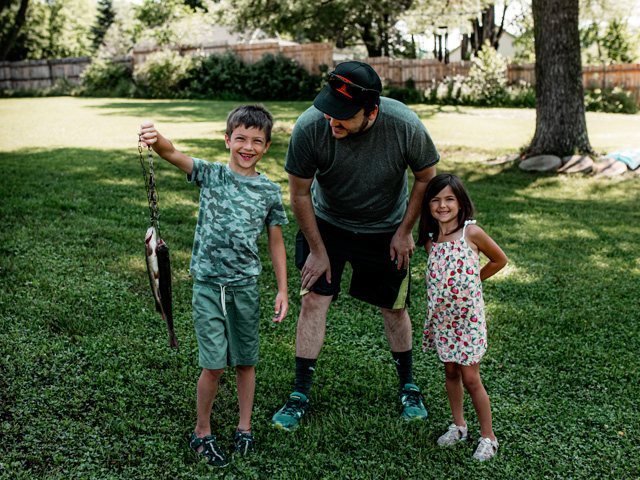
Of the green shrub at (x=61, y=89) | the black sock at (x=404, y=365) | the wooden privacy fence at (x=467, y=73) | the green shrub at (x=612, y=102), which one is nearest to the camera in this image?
the black sock at (x=404, y=365)

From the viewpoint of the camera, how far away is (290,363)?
390 cm

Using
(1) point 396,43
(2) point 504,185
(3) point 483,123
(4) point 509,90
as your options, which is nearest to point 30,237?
(2) point 504,185

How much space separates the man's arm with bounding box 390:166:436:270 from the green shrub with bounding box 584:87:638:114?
18459mm

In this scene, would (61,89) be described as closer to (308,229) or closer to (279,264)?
(308,229)

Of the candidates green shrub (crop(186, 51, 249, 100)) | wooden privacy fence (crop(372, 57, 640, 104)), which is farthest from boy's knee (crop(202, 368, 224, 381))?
wooden privacy fence (crop(372, 57, 640, 104))

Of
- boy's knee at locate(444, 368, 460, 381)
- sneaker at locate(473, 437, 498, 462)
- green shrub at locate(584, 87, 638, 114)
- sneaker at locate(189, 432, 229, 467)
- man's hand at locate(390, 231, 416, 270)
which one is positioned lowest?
sneaker at locate(473, 437, 498, 462)

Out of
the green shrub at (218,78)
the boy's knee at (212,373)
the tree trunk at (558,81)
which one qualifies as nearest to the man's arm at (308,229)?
the boy's knee at (212,373)

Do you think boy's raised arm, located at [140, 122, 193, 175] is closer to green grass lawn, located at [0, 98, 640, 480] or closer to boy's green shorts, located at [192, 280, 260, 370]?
boy's green shorts, located at [192, 280, 260, 370]

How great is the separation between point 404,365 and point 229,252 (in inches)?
54.7

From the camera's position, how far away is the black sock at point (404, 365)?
3547 mm

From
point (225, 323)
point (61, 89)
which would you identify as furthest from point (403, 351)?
point (61, 89)

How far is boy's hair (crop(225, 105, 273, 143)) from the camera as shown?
2822 millimetres

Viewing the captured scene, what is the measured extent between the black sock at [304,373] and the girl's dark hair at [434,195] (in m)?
1.00

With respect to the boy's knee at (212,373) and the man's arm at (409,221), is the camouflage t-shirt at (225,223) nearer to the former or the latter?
the boy's knee at (212,373)
